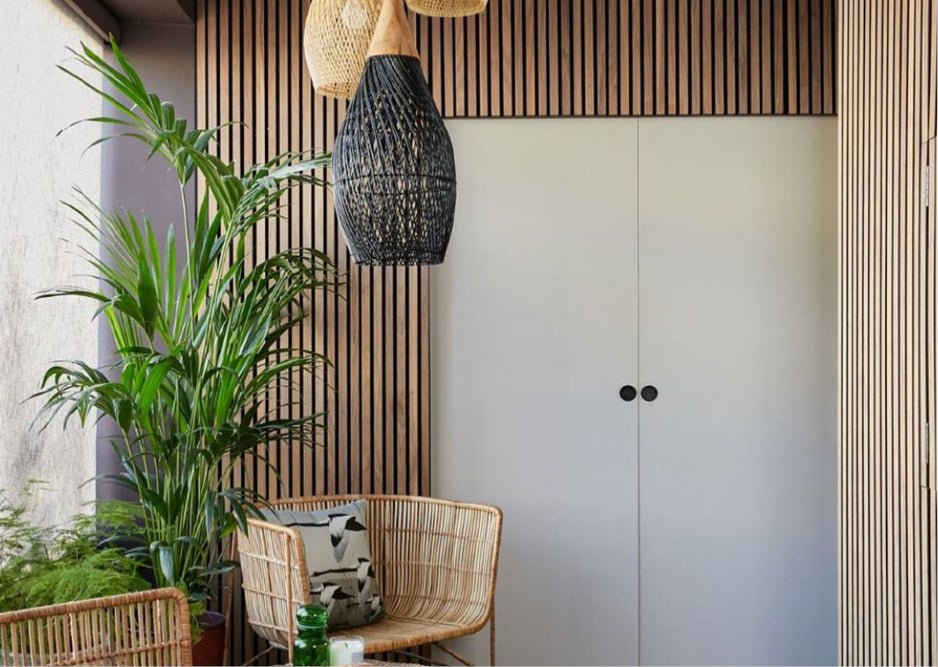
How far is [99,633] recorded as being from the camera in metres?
2.18

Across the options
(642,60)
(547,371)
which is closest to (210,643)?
(547,371)

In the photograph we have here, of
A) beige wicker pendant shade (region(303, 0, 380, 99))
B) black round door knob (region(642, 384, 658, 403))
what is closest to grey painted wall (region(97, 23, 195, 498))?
beige wicker pendant shade (region(303, 0, 380, 99))

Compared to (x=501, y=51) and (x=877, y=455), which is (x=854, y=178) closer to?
(x=877, y=455)

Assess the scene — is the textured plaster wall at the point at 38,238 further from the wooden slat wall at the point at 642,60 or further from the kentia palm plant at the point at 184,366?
the wooden slat wall at the point at 642,60

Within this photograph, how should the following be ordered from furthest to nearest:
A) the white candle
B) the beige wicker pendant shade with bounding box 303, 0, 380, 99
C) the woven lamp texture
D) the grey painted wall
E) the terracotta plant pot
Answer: the grey painted wall → the terracotta plant pot → the beige wicker pendant shade with bounding box 303, 0, 380, 99 → the woven lamp texture → the white candle

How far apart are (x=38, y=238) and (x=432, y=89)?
1.71 m

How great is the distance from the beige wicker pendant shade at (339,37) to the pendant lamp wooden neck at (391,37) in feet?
1.51

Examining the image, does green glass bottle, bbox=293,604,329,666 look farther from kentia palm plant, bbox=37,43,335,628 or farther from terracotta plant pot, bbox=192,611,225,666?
terracotta plant pot, bbox=192,611,225,666

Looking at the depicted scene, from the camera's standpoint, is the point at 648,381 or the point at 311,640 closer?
the point at 311,640

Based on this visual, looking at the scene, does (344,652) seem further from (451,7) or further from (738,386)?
(738,386)

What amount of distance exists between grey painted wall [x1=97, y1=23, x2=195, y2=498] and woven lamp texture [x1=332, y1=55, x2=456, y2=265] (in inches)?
95.9

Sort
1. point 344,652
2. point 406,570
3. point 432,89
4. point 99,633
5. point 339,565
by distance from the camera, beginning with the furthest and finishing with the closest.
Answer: point 432,89 < point 406,570 < point 339,565 < point 99,633 < point 344,652

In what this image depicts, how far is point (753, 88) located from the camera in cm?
433

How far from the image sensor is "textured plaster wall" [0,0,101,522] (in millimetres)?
3326
